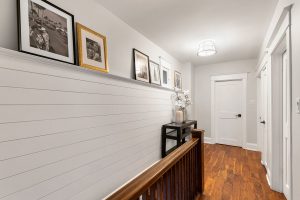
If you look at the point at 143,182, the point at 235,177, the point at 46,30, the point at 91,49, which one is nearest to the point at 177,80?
the point at 235,177

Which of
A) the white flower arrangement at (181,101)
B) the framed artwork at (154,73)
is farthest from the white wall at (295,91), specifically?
the white flower arrangement at (181,101)

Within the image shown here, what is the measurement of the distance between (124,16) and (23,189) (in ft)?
7.14

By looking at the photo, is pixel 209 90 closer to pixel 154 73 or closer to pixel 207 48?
pixel 207 48

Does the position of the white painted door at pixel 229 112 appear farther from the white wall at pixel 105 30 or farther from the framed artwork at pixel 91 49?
the framed artwork at pixel 91 49

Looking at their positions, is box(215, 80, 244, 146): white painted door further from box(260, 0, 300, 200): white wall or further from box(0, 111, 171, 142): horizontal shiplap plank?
box(0, 111, 171, 142): horizontal shiplap plank

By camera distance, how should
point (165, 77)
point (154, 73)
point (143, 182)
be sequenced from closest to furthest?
point (143, 182) < point (154, 73) < point (165, 77)

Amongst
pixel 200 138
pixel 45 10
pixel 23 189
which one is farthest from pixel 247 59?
pixel 23 189

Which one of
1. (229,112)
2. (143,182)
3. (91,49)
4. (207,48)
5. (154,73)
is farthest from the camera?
(229,112)

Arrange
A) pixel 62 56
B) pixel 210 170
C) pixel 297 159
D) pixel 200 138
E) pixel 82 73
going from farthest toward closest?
pixel 210 170
pixel 200 138
pixel 82 73
pixel 62 56
pixel 297 159

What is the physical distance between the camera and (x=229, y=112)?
4.71 m

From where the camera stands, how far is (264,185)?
246 cm

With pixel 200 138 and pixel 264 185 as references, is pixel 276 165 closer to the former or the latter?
pixel 264 185

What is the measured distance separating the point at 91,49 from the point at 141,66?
1.05 meters

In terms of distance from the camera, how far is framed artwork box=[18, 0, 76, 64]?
1238mm
